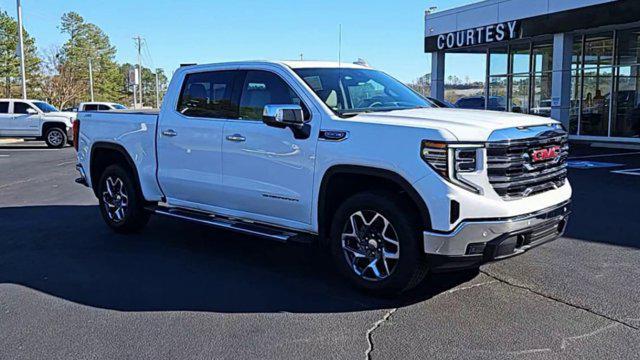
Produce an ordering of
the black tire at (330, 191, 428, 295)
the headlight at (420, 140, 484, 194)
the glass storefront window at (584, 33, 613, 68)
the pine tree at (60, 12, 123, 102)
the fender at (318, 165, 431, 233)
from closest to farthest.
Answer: the headlight at (420, 140, 484, 194), the fender at (318, 165, 431, 233), the black tire at (330, 191, 428, 295), the glass storefront window at (584, 33, 613, 68), the pine tree at (60, 12, 123, 102)

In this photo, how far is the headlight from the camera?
4.41 meters

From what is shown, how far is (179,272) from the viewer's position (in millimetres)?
5789

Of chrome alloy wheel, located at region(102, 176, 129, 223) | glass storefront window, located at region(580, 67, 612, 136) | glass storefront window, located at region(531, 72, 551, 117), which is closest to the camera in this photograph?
chrome alloy wheel, located at region(102, 176, 129, 223)

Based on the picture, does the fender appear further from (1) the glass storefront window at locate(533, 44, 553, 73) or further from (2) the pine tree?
(2) the pine tree

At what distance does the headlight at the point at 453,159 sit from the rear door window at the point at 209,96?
7.73ft

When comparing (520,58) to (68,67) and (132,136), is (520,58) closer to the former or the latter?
(132,136)

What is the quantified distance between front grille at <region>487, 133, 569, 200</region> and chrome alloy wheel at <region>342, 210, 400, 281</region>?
92 centimetres

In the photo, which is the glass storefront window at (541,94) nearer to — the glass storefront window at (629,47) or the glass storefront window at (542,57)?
the glass storefront window at (542,57)

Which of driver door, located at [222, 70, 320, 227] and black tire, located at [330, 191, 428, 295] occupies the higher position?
driver door, located at [222, 70, 320, 227]

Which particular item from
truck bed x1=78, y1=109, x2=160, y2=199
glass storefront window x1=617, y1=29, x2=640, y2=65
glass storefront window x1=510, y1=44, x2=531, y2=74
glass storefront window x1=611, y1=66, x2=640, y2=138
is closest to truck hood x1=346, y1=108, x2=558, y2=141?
truck bed x1=78, y1=109, x2=160, y2=199

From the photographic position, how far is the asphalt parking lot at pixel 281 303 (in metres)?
4.00

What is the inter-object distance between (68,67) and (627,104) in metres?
63.0

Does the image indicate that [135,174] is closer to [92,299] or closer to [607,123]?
[92,299]

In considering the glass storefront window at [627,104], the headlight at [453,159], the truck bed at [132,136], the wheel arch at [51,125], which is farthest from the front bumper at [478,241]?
the wheel arch at [51,125]
